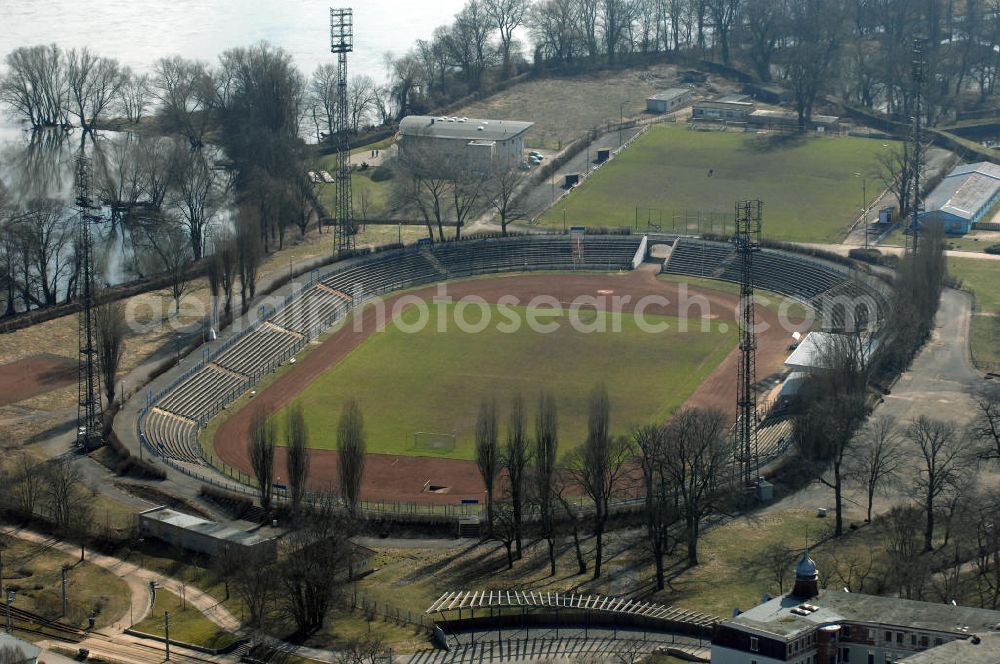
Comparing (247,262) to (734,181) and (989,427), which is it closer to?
(734,181)

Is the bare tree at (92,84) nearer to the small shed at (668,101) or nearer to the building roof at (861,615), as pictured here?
the small shed at (668,101)

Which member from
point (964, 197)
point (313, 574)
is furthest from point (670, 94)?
point (313, 574)

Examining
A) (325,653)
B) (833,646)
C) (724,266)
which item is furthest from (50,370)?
(833,646)

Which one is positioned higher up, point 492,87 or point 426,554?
point 492,87

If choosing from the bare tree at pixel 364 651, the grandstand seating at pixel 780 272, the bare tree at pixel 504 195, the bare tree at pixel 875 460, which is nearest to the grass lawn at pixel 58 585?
the bare tree at pixel 364 651

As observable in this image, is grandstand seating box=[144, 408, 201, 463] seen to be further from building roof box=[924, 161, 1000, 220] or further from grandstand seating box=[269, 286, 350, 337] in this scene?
building roof box=[924, 161, 1000, 220]

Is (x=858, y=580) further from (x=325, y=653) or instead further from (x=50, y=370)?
(x=50, y=370)
